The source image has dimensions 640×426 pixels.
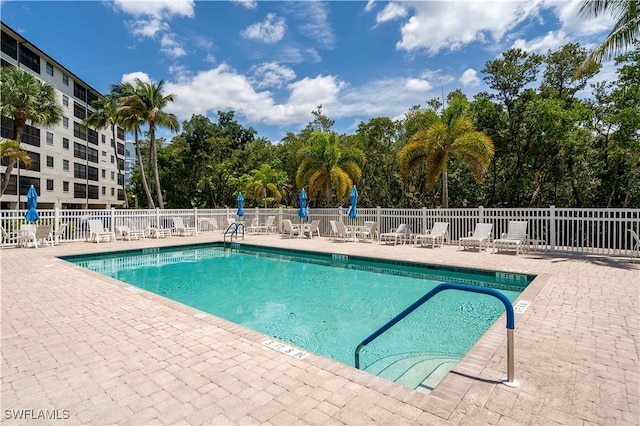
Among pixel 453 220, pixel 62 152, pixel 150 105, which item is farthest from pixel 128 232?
pixel 62 152

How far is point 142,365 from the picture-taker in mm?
3480

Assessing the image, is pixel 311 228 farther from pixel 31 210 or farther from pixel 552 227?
pixel 31 210

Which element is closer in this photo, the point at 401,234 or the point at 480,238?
the point at 480,238

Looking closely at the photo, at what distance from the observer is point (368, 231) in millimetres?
15523

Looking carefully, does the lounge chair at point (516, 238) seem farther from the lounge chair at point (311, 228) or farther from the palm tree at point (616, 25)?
the lounge chair at point (311, 228)

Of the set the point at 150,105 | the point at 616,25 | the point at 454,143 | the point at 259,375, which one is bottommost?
the point at 259,375

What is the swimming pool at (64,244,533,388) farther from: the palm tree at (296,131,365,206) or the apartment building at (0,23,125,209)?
the apartment building at (0,23,125,209)

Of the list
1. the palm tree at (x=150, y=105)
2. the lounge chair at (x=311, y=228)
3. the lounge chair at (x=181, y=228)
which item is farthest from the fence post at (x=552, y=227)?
the palm tree at (x=150, y=105)

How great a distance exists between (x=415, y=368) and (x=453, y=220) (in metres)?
10.8

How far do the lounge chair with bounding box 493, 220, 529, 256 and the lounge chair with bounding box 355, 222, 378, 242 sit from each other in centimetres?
509

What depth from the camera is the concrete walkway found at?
2.61 meters

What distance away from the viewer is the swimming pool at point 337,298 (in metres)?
4.87

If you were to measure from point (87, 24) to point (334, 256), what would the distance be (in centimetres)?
1426

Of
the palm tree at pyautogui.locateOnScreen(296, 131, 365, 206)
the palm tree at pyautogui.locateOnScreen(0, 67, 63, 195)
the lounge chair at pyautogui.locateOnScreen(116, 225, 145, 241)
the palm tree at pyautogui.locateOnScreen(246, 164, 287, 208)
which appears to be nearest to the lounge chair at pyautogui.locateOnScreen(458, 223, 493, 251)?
the palm tree at pyautogui.locateOnScreen(296, 131, 365, 206)
